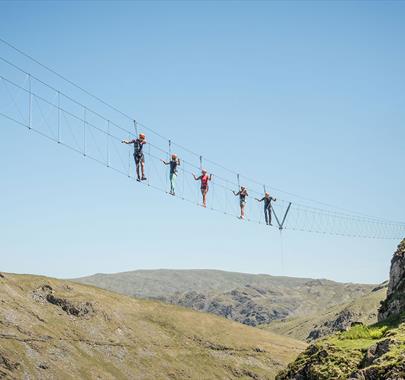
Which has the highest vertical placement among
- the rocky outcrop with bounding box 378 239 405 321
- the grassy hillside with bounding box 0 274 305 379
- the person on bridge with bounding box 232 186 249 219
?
the person on bridge with bounding box 232 186 249 219

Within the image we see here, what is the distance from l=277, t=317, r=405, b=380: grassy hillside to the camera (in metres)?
21.4

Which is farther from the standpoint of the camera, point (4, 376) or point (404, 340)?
point (4, 376)

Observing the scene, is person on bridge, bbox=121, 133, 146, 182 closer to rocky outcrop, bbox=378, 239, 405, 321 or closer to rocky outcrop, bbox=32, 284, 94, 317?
rocky outcrop, bbox=378, 239, 405, 321

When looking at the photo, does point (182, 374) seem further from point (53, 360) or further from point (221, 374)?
point (53, 360)

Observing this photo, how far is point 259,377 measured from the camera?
19088cm

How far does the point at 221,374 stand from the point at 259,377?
38.0ft

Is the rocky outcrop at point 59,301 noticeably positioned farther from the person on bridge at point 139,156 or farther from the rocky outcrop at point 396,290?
the rocky outcrop at point 396,290

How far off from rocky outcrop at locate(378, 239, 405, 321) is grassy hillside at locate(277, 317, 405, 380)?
11.0 feet

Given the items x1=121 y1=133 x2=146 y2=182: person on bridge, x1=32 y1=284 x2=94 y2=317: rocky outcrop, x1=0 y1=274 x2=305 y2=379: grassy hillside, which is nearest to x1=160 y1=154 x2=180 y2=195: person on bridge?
x1=121 y1=133 x2=146 y2=182: person on bridge

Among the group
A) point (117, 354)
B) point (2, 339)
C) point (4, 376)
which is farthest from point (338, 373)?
point (117, 354)

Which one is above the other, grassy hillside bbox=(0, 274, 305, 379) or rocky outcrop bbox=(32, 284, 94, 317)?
rocky outcrop bbox=(32, 284, 94, 317)

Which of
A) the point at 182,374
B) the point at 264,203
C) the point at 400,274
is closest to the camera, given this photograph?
the point at 400,274

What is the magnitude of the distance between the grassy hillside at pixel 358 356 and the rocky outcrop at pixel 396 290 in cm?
335

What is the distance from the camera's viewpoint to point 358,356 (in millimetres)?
24969
